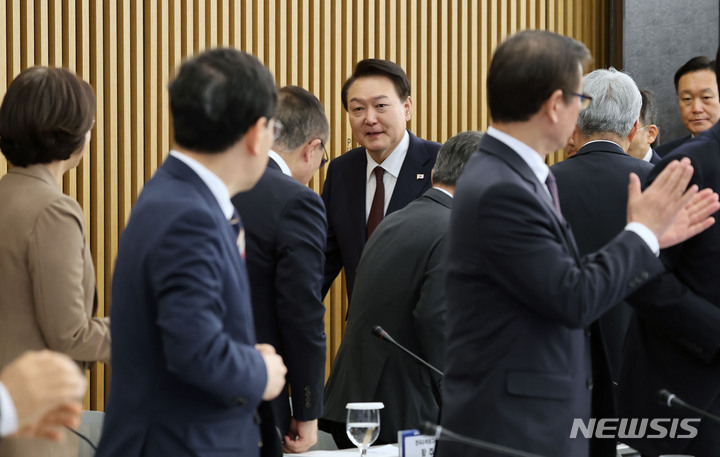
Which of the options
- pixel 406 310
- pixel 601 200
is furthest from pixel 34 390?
pixel 601 200

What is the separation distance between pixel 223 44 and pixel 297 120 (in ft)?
7.16

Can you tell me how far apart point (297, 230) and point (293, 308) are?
22 cm

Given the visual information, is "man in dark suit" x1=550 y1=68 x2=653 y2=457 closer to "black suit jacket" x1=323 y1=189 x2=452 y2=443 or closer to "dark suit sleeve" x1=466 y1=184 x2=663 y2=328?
"black suit jacket" x1=323 y1=189 x2=452 y2=443

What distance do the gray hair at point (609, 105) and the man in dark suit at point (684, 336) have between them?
0.94 m

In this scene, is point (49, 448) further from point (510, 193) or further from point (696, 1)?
point (696, 1)

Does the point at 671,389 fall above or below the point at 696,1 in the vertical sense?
below

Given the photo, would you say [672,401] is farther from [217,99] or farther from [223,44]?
[223,44]

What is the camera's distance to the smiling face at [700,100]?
5.25m

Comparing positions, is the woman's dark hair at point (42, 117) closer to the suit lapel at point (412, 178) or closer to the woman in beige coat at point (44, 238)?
the woman in beige coat at point (44, 238)

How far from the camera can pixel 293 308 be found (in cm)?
276

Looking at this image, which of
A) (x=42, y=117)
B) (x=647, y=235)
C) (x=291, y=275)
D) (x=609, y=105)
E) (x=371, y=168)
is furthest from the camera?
(x=371, y=168)

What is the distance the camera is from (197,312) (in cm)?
161

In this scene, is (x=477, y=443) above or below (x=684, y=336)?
below

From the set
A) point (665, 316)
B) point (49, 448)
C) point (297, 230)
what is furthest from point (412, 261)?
point (49, 448)
